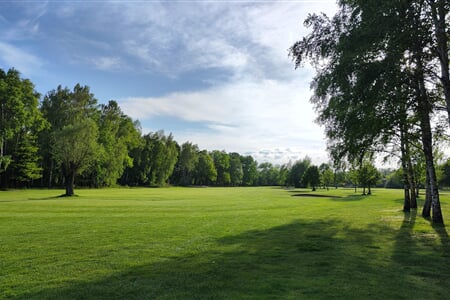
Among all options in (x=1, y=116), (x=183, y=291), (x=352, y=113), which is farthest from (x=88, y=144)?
(x=183, y=291)

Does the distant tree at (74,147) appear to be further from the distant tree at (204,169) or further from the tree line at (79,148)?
the distant tree at (204,169)

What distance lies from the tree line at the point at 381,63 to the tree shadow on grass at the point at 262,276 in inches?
231

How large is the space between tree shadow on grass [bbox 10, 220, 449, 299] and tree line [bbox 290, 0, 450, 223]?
5.87m

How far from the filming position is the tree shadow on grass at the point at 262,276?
19.3ft

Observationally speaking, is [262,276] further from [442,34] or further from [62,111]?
[62,111]

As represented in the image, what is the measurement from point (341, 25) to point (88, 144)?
38047mm

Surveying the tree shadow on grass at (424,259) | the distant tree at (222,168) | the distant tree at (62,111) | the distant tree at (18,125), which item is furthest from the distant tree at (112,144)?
the distant tree at (222,168)

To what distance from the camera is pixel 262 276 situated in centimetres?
708

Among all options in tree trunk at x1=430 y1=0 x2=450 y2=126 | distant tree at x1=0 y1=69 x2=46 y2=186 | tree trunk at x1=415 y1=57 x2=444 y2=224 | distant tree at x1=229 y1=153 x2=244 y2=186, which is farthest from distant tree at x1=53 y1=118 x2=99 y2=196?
distant tree at x1=229 y1=153 x2=244 y2=186

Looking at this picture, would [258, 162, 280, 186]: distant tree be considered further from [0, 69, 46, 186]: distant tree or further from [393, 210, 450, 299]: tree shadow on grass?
[393, 210, 450, 299]: tree shadow on grass

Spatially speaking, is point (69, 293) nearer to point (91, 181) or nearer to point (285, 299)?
point (285, 299)

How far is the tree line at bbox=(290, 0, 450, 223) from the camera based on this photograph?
11.4 m

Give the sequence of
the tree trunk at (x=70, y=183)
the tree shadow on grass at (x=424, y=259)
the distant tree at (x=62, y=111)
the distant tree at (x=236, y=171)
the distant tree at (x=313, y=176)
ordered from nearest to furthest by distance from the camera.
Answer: the tree shadow on grass at (x=424, y=259)
the tree trunk at (x=70, y=183)
the distant tree at (x=62, y=111)
the distant tree at (x=313, y=176)
the distant tree at (x=236, y=171)

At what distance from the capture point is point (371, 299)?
5.65m
